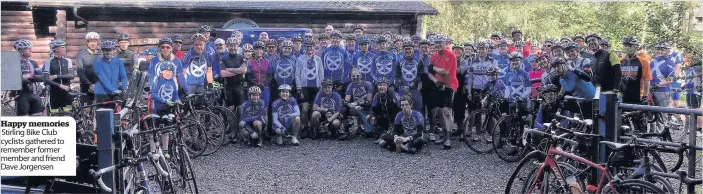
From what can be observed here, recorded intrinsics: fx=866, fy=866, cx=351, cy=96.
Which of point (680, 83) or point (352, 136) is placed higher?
point (680, 83)

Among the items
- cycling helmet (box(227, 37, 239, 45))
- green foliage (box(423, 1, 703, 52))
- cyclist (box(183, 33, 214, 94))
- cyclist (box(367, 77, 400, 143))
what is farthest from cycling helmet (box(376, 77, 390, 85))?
green foliage (box(423, 1, 703, 52))

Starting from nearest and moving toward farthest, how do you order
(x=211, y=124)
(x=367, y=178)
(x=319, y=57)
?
1. (x=367, y=178)
2. (x=211, y=124)
3. (x=319, y=57)

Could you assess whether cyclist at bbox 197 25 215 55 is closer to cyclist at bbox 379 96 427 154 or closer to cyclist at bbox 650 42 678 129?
cyclist at bbox 379 96 427 154

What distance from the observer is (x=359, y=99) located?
24.7ft

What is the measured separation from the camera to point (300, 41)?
307 inches

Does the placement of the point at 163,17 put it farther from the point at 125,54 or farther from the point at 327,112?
the point at 327,112

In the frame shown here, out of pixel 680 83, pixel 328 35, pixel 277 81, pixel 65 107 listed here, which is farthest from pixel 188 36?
pixel 680 83

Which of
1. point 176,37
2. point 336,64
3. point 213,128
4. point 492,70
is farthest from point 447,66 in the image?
point 176,37

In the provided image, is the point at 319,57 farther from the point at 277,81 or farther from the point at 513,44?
the point at 513,44

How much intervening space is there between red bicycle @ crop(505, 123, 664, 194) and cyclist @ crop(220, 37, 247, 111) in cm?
321

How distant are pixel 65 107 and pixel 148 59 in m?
1.15

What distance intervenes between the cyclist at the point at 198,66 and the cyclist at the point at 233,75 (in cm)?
11

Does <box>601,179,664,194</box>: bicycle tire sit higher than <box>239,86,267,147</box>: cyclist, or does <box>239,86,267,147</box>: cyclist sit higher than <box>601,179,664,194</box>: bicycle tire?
<box>239,86,267,147</box>: cyclist

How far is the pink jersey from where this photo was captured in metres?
6.29
